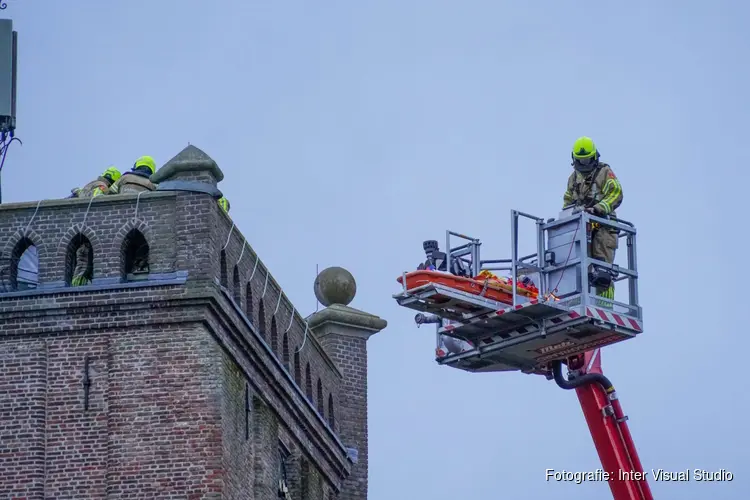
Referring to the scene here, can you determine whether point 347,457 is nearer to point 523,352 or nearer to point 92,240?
point 523,352

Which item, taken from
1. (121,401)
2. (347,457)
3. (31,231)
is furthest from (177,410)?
(347,457)

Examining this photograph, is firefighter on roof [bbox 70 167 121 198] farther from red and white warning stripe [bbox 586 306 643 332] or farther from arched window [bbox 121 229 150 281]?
red and white warning stripe [bbox 586 306 643 332]

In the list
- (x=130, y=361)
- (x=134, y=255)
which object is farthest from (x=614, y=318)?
(x=130, y=361)

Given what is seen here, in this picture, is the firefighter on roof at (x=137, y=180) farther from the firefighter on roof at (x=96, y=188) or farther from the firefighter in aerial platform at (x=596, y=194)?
the firefighter in aerial platform at (x=596, y=194)

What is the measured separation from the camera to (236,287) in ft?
117

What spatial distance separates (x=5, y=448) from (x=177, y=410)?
7.10ft

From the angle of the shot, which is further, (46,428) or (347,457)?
(347,457)

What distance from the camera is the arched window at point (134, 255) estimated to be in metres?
34.8

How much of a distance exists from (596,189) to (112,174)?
6.75 metres

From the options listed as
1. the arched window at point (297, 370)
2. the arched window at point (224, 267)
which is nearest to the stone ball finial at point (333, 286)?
the arched window at point (297, 370)

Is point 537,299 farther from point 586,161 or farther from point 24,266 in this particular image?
point 24,266

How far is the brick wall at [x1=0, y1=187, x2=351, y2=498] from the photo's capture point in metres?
33.7

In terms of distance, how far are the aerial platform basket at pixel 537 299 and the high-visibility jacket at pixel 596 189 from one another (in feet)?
1.19

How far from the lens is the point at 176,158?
35.1m
